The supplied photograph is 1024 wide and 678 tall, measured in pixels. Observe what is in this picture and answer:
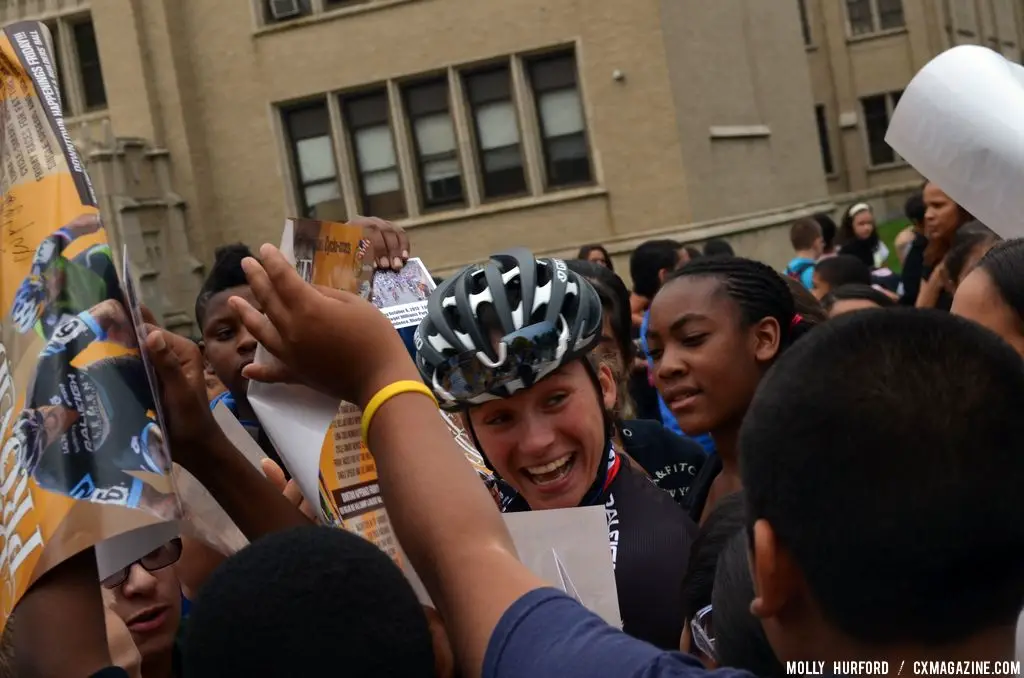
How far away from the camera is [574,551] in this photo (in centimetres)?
226

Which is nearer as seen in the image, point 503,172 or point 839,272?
point 839,272

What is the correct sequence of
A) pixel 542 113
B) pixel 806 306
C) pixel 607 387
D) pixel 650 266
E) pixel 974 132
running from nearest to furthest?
pixel 607 387 < pixel 974 132 < pixel 806 306 < pixel 650 266 < pixel 542 113

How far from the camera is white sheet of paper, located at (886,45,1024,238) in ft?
12.3

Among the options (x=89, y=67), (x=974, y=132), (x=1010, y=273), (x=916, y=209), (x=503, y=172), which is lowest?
(x=916, y=209)

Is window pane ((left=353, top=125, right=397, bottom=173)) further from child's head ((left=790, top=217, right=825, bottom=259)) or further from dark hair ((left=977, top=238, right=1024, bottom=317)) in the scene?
dark hair ((left=977, top=238, right=1024, bottom=317))

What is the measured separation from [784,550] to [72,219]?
1053 millimetres

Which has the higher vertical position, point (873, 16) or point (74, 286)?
point (873, 16)

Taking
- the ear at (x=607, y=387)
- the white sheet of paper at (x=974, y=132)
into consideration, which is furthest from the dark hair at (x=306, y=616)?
the white sheet of paper at (x=974, y=132)

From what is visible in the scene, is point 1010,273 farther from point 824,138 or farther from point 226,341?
point 824,138

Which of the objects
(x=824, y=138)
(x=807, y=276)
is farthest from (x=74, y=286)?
(x=824, y=138)

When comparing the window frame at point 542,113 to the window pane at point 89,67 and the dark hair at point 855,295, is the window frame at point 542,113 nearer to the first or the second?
the window pane at point 89,67

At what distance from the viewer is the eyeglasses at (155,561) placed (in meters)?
2.60

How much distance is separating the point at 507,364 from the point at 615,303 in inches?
97.9

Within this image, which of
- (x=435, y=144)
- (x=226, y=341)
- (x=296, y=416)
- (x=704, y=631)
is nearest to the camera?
(x=296, y=416)
